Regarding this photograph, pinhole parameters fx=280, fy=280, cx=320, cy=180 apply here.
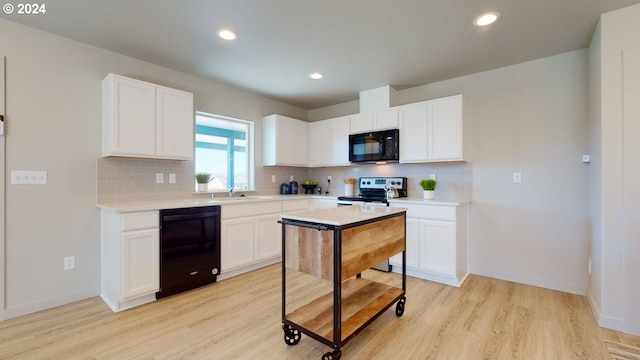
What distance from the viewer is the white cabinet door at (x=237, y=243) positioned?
10.7 feet

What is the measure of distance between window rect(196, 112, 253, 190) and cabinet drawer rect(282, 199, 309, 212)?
30.2 inches

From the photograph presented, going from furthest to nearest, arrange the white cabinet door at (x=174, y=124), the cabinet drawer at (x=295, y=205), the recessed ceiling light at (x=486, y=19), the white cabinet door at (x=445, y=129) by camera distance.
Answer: the cabinet drawer at (x=295, y=205) → the white cabinet door at (x=445, y=129) → the white cabinet door at (x=174, y=124) → the recessed ceiling light at (x=486, y=19)

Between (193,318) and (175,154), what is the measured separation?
1759 mm

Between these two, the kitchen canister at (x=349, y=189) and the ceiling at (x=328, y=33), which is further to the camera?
the kitchen canister at (x=349, y=189)

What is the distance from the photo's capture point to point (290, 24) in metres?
2.42

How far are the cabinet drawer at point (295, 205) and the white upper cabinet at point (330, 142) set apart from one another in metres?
0.76

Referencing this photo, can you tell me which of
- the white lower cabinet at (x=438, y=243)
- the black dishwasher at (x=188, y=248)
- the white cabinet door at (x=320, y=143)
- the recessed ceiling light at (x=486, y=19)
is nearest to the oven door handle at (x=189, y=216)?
the black dishwasher at (x=188, y=248)

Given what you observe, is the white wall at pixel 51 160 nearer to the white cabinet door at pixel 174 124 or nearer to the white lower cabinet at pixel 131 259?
the white lower cabinet at pixel 131 259

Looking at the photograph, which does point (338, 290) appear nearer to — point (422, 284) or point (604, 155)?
point (422, 284)

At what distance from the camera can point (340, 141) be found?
4.46 meters

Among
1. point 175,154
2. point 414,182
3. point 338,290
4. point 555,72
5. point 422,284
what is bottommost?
point 422,284

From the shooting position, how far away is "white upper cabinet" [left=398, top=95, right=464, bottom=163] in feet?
11.0

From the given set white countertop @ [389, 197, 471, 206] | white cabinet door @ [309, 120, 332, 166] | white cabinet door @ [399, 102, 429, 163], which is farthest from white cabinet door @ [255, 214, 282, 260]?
white cabinet door @ [399, 102, 429, 163]

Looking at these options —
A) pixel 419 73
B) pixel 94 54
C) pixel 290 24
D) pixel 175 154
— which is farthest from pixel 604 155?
pixel 94 54
